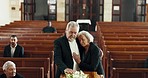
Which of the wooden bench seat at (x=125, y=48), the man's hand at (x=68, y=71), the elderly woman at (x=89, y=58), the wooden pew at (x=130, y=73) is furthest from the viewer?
the wooden bench seat at (x=125, y=48)

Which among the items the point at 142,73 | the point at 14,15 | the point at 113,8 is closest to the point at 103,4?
the point at 113,8

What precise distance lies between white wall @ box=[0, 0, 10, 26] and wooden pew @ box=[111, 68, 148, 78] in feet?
33.3

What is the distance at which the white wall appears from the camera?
14237 millimetres

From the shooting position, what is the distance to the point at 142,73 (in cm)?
493

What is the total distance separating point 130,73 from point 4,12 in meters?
10.9

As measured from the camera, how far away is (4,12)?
48.9 ft

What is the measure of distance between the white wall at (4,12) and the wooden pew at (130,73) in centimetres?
1016

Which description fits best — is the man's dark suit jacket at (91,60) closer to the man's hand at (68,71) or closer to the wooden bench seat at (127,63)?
the man's hand at (68,71)

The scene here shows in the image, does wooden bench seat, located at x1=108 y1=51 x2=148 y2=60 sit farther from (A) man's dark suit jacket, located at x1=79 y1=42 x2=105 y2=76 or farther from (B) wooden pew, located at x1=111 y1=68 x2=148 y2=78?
(A) man's dark suit jacket, located at x1=79 y1=42 x2=105 y2=76

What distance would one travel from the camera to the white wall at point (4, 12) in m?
14.2

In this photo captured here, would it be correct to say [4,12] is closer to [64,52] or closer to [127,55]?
[127,55]

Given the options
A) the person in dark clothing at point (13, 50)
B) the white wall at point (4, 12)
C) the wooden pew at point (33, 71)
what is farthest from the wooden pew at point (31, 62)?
the white wall at point (4, 12)

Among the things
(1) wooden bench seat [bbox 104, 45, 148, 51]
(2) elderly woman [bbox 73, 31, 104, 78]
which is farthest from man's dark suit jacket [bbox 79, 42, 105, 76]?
(1) wooden bench seat [bbox 104, 45, 148, 51]

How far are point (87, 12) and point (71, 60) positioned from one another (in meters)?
13.5
